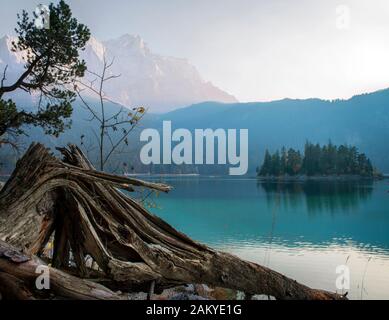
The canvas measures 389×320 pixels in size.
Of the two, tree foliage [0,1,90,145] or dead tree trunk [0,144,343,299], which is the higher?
tree foliage [0,1,90,145]

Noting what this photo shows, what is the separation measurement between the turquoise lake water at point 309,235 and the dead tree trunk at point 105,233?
204 centimetres

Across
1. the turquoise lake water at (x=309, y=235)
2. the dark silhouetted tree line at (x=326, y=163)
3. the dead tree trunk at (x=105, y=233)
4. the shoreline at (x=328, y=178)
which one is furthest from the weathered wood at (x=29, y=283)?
the shoreline at (x=328, y=178)

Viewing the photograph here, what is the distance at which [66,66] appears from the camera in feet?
57.8

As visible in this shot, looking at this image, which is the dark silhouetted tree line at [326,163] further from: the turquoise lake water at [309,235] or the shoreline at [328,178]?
the turquoise lake water at [309,235]

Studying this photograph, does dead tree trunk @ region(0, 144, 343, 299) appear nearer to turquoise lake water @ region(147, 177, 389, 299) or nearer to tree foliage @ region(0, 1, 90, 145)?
turquoise lake water @ region(147, 177, 389, 299)

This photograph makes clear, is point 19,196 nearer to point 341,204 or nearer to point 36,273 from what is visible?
point 36,273

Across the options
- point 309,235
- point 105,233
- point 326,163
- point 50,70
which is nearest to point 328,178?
point 326,163

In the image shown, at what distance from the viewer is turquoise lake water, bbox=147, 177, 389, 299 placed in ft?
83.5

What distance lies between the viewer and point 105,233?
6121mm

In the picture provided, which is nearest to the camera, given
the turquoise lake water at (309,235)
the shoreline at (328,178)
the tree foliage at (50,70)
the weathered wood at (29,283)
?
the weathered wood at (29,283)

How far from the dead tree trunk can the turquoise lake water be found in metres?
2.04

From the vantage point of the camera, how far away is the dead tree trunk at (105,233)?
18.8 ft

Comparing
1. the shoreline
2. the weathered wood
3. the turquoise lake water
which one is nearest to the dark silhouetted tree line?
the shoreline
